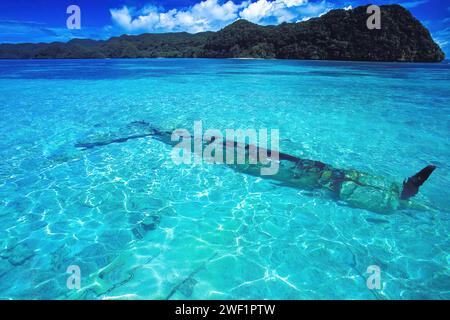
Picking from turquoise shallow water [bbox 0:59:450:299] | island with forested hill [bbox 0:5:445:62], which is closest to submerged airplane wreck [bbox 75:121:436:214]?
turquoise shallow water [bbox 0:59:450:299]

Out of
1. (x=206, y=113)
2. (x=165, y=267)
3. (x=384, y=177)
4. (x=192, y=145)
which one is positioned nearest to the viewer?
(x=165, y=267)

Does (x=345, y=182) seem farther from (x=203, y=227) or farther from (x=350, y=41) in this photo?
(x=350, y=41)

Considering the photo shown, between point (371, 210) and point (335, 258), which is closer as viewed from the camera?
point (335, 258)

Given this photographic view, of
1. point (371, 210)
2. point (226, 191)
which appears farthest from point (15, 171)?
point (371, 210)

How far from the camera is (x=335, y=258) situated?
5535 mm

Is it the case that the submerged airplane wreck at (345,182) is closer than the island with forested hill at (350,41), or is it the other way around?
the submerged airplane wreck at (345,182)

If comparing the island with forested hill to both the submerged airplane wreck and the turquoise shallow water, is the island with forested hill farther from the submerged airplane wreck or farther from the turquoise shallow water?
the submerged airplane wreck

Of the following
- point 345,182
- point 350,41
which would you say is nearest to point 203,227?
point 345,182

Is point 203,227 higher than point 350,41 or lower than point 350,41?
lower

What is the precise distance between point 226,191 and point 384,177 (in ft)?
16.2

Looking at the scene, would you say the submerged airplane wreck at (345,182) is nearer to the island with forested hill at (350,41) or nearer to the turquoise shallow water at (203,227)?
the turquoise shallow water at (203,227)

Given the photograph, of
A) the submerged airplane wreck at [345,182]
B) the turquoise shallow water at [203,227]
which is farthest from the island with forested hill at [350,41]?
the submerged airplane wreck at [345,182]
